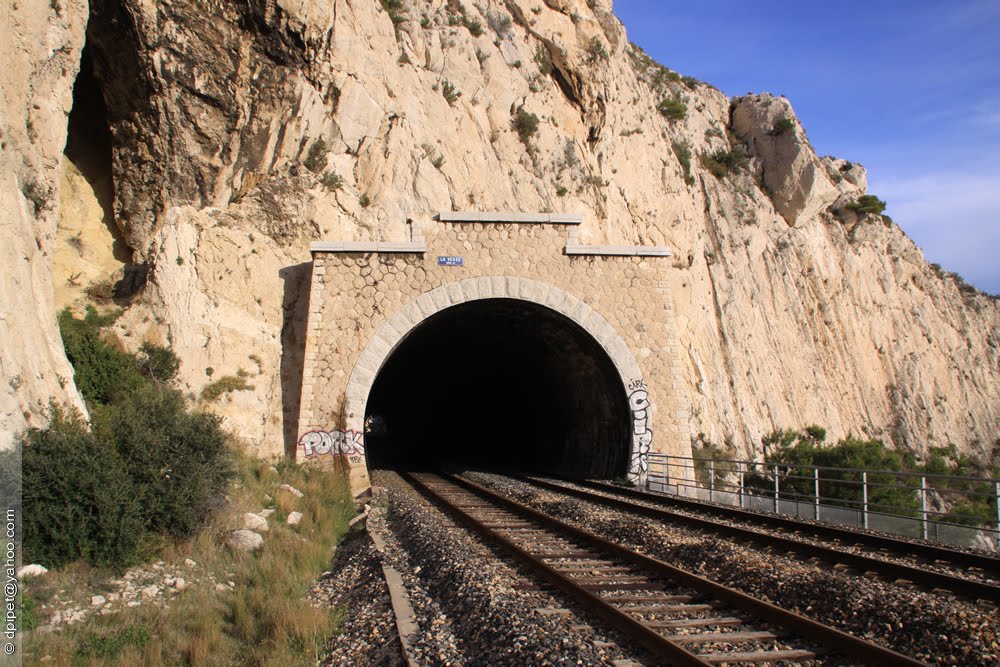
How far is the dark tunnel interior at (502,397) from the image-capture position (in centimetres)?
A: 1989

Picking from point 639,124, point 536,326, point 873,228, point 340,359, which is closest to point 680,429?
point 536,326

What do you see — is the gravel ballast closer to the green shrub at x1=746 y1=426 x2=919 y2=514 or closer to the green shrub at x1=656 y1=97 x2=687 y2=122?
the green shrub at x1=746 y1=426 x2=919 y2=514

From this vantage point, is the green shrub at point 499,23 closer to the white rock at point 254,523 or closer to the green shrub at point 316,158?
the green shrub at point 316,158

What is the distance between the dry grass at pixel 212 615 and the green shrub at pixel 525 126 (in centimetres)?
2092

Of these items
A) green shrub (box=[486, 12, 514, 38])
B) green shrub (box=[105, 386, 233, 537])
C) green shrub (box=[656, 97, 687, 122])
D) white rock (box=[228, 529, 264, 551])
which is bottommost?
white rock (box=[228, 529, 264, 551])

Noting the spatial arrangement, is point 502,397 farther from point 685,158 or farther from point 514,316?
point 685,158

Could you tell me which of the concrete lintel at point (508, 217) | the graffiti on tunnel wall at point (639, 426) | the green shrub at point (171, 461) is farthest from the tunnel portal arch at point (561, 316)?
the green shrub at point (171, 461)

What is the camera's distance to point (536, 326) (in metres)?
20.8

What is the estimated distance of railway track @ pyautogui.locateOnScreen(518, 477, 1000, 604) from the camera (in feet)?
22.6

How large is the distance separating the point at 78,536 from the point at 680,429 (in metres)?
13.7

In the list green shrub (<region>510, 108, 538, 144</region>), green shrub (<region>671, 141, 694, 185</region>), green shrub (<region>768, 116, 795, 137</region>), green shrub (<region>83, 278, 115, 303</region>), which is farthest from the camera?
green shrub (<region>768, 116, 795, 137</region>)

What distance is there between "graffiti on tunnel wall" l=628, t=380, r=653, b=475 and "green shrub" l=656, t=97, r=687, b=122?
21069 mm

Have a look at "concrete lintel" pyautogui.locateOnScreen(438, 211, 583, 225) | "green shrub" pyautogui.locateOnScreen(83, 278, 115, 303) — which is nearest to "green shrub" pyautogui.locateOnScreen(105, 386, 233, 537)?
"green shrub" pyautogui.locateOnScreen(83, 278, 115, 303)

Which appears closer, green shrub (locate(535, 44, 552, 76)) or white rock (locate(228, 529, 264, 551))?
white rock (locate(228, 529, 264, 551))
